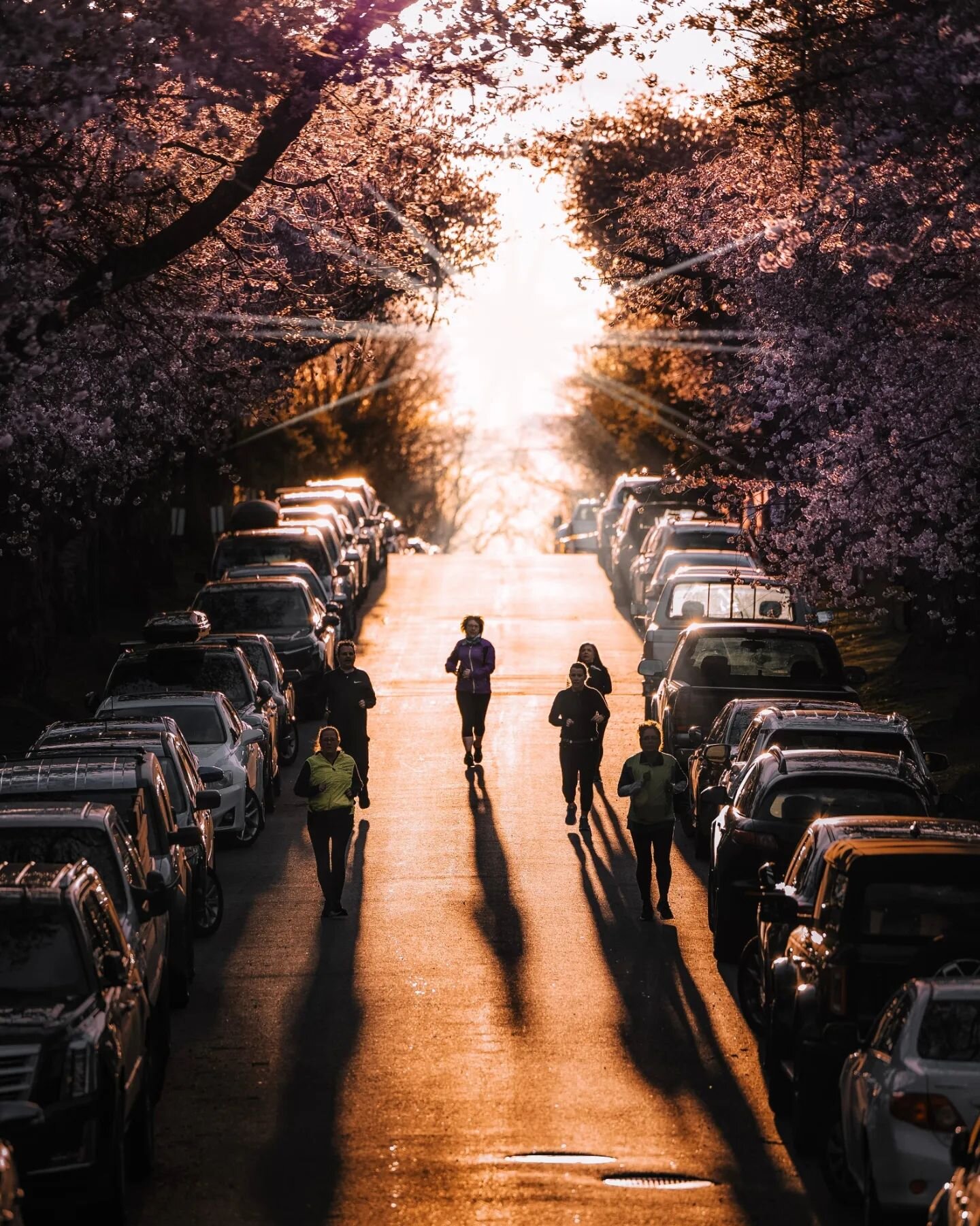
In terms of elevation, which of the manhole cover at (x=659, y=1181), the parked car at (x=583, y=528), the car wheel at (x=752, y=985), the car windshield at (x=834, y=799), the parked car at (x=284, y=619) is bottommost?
the parked car at (x=583, y=528)

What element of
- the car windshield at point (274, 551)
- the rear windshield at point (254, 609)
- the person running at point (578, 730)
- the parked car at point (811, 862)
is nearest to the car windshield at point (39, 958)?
the parked car at point (811, 862)

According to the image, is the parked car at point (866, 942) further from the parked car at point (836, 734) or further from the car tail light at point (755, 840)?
the parked car at point (836, 734)

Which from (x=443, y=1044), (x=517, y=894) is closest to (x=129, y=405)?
(x=517, y=894)

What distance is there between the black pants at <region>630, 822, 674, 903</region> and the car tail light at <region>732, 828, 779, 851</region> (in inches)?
86.3

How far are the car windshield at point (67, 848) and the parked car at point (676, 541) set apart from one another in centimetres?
2311

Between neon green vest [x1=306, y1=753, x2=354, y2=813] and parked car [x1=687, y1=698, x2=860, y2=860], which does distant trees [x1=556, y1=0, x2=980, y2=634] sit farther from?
neon green vest [x1=306, y1=753, x2=354, y2=813]

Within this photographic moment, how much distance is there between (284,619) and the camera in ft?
100.0

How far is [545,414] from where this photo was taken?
12375 cm

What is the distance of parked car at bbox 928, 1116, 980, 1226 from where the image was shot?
7.25 m

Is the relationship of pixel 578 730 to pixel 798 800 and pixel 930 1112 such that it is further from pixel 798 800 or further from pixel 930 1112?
pixel 930 1112

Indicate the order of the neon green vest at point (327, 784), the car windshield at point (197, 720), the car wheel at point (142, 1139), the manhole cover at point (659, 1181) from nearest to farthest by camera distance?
the manhole cover at point (659, 1181), the car wheel at point (142, 1139), the neon green vest at point (327, 784), the car windshield at point (197, 720)

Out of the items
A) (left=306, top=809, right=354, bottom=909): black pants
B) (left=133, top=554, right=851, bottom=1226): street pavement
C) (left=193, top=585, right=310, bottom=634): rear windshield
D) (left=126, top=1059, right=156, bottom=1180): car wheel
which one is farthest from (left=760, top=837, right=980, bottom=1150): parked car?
(left=193, top=585, right=310, bottom=634): rear windshield

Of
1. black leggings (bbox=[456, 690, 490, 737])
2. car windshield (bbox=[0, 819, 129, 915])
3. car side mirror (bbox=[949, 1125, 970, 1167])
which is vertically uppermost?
car side mirror (bbox=[949, 1125, 970, 1167])

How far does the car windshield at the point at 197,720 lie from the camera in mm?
21047
